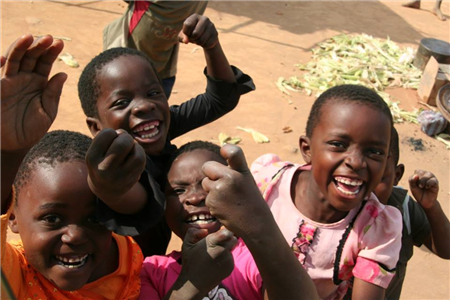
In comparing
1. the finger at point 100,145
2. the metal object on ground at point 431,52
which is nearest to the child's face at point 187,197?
the finger at point 100,145

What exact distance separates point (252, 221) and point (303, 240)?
2.35 ft

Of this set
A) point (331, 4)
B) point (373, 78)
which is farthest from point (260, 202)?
point (331, 4)

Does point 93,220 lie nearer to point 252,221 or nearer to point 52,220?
point 52,220

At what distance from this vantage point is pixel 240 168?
1.48m

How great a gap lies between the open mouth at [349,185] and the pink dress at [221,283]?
47cm

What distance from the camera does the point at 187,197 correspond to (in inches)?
84.0

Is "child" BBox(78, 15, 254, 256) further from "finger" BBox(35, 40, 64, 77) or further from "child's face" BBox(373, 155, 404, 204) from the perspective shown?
"child's face" BBox(373, 155, 404, 204)

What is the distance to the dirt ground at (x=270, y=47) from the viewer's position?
5.39 metres

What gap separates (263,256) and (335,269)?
25.4 inches

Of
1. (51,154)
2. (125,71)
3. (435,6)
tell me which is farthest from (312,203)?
(435,6)

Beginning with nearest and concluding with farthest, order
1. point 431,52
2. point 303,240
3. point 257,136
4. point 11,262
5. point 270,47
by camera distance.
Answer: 1. point 11,262
2. point 303,240
3. point 257,136
4. point 431,52
5. point 270,47

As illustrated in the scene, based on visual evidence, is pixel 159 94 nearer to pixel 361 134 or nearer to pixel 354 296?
pixel 361 134

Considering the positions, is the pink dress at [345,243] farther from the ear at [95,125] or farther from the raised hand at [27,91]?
the raised hand at [27,91]

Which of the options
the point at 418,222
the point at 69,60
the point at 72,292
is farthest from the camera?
the point at 69,60
